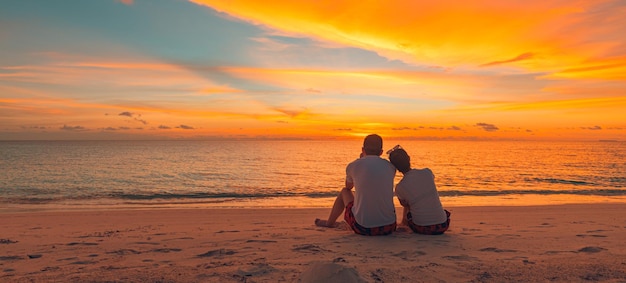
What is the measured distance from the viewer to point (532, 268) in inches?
200

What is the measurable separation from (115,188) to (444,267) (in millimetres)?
24082

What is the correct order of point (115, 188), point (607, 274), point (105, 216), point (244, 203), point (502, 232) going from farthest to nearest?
point (115, 188) < point (244, 203) < point (105, 216) < point (502, 232) < point (607, 274)

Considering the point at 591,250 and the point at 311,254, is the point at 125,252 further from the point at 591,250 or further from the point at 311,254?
the point at 591,250

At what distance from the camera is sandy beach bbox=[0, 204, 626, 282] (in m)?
4.71

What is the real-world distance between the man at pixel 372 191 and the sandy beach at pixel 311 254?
240 millimetres

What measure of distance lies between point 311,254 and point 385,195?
173cm

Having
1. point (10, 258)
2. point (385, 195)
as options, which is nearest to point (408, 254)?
point (385, 195)

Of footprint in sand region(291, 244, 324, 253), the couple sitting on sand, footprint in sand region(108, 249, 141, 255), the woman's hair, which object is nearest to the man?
the couple sitting on sand

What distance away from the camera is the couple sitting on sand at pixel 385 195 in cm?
673

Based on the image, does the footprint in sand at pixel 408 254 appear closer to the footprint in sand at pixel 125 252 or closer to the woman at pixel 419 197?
the woman at pixel 419 197

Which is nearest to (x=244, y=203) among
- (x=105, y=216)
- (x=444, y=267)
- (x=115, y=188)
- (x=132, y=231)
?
(x=105, y=216)

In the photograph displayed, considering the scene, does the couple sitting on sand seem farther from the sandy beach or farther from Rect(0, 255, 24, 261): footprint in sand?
Rect(0, 255, 24, 261): footprint in sand

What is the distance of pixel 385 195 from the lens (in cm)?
679

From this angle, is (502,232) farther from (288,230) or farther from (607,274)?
(288,230)
